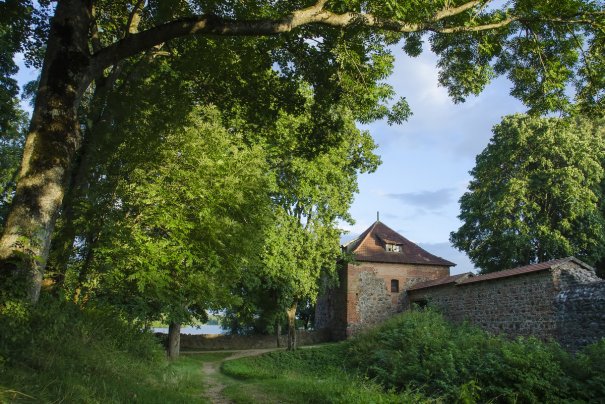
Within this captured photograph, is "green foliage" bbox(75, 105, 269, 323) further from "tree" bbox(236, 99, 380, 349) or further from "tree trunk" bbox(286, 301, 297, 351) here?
"tree trunk" bbox(286, 301, 297, 351)

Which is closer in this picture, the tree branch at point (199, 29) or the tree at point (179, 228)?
the tree branch at point (199, 29)

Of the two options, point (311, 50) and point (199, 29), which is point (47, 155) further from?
point (311, 50)

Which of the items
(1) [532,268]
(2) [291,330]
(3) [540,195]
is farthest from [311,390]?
(3) [540,195]

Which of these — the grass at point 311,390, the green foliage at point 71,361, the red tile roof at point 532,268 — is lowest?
the grass at point 311,390

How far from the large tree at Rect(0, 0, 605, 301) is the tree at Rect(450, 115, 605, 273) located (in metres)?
18.9

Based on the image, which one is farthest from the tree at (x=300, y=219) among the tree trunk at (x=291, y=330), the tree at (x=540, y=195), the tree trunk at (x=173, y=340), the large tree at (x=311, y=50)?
the large tree at (x=311, y=50)

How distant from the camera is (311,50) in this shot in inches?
293

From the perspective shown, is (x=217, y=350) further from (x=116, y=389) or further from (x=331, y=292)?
(x=116, y=389)

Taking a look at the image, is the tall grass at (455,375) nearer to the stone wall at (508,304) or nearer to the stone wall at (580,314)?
the stone wall at (580,314)

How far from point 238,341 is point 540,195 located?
23.2 metres

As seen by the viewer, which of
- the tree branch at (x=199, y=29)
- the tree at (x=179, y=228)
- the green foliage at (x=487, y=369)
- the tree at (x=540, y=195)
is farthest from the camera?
the tree at (x=540, y=195)

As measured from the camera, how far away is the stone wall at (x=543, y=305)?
49.2 feet

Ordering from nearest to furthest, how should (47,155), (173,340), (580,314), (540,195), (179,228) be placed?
(47,155)
(179,228)
(580,314)
(173,340)
(540,195)

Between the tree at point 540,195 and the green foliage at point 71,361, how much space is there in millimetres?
24528
